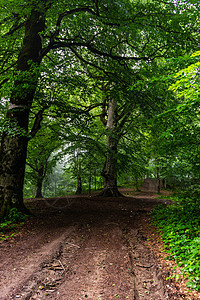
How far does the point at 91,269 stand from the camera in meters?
3.09

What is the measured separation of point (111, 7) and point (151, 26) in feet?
4.73

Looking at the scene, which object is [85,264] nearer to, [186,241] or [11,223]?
[186,241]

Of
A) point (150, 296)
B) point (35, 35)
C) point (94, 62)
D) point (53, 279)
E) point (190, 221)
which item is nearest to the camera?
point (150, 296)

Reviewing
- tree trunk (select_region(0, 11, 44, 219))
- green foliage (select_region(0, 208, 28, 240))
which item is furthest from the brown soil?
tree trunk (select_region(0, 11, 44, 219))

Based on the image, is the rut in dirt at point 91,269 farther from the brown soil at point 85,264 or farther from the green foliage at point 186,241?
the green foliage at point 186,241

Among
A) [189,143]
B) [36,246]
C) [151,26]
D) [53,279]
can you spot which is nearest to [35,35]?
[151,26]

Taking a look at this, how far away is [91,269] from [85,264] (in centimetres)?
22

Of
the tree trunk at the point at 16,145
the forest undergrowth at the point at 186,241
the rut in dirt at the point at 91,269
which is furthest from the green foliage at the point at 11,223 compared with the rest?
the forest undergrowth at the point at 186,241

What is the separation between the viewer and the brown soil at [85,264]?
2.48 metres

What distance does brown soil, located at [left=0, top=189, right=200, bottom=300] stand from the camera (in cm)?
248

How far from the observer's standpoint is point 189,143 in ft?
16.8

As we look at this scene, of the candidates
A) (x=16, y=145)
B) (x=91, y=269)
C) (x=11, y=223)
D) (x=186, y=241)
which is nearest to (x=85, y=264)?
(x=91, y=269)

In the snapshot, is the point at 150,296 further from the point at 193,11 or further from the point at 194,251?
the point at 193,11

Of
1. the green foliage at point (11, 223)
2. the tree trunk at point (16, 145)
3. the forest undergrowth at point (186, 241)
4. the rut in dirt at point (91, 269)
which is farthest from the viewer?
the tree trunk at point (16, 145)
